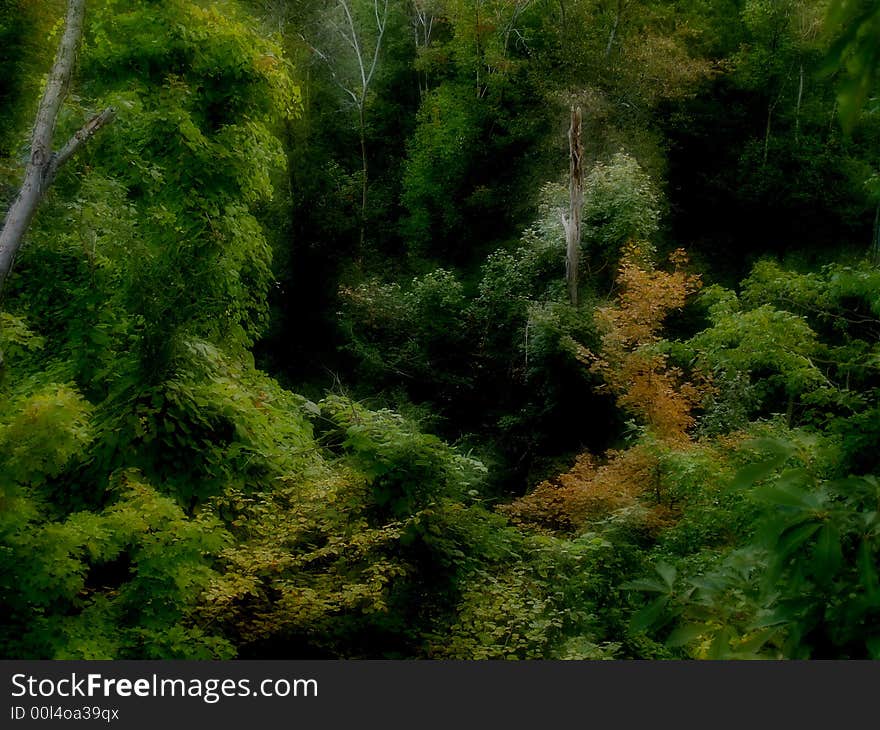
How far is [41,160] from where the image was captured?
5559 mm

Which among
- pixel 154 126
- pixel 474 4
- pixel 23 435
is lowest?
pixel 23 435

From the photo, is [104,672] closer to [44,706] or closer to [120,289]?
[44,706]

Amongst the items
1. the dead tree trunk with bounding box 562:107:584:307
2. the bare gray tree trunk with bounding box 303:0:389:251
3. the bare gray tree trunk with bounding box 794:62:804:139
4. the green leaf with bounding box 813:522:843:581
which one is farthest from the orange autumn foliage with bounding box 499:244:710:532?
the bare gray tree trunk with bounding box 303:0:389:251

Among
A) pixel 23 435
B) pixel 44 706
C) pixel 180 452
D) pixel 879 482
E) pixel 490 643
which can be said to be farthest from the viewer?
pixel 180 452

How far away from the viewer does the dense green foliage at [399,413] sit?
11.4ft

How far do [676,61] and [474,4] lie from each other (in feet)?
22.1

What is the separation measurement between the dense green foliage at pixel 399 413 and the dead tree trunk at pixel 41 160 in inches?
31.9

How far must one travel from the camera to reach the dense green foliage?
3.48 m

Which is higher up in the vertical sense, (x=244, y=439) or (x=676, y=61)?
(x=676, y=61)

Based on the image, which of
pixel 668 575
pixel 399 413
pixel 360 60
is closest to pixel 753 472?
pixel 668 575

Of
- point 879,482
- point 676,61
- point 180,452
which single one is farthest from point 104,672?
point 676,61

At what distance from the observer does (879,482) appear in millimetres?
1624

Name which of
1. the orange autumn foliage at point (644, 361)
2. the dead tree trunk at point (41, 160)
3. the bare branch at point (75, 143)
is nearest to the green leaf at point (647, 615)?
the dead tree trunk at point (41, 160)

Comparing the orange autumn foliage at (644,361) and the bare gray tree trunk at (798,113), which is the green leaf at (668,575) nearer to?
the orange autumn foliage at (644,361)
